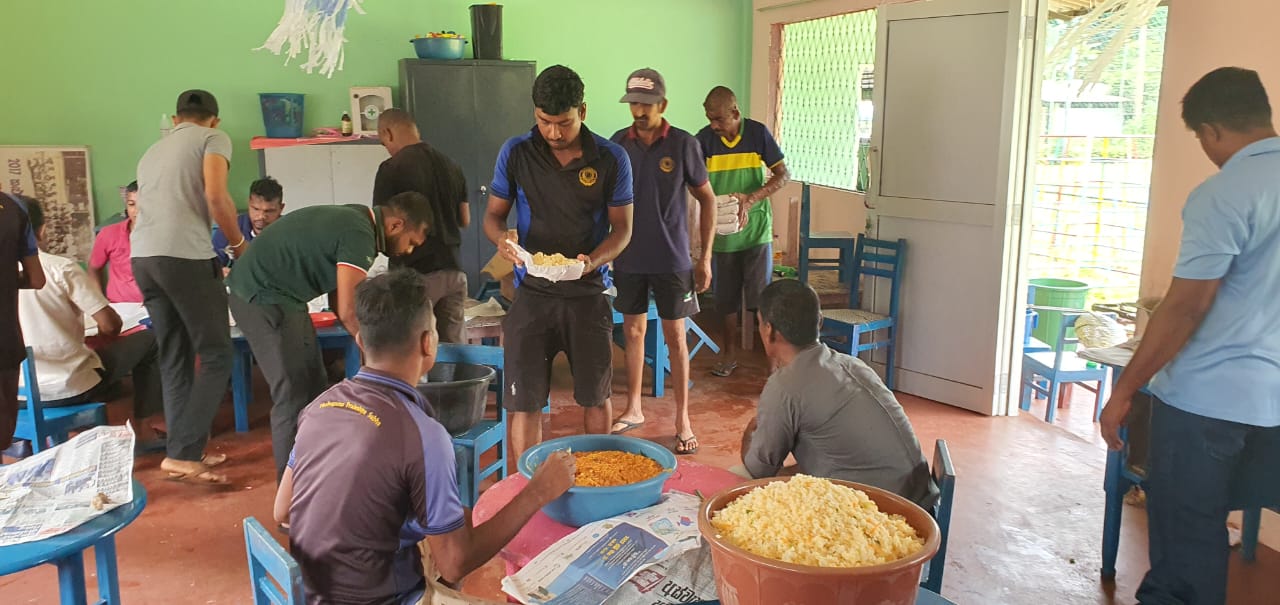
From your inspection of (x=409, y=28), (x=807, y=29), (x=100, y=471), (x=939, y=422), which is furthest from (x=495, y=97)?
(x=100, y=471)

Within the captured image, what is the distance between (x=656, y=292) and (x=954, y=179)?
1838mm

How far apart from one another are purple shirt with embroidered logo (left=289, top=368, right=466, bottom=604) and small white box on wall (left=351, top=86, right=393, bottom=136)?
490 cm

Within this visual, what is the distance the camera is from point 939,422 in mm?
4746

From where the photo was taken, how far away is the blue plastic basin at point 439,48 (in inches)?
244

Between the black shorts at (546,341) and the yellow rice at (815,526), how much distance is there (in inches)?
71.3

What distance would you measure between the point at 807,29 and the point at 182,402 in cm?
526

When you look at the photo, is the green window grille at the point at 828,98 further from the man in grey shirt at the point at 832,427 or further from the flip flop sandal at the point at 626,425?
the man in grey shirt at the point at 832,427

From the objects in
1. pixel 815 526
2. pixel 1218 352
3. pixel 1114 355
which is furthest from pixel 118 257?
pixel 1218 352

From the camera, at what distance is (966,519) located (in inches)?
142

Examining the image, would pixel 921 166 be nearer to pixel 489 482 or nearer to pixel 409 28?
pixel 489 482

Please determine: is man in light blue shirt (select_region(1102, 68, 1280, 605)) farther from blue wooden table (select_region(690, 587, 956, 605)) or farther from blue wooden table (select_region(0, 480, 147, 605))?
blue wooden table (select_region(0, 480, 147, 605))

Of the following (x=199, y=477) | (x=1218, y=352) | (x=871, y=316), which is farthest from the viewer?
(x=871, y=316)

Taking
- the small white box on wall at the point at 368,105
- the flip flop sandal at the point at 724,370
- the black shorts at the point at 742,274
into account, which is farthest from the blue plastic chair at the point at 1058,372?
the small white box on wall at the point at 368,105

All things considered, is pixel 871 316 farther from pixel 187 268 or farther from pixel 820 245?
pixel 187 268
